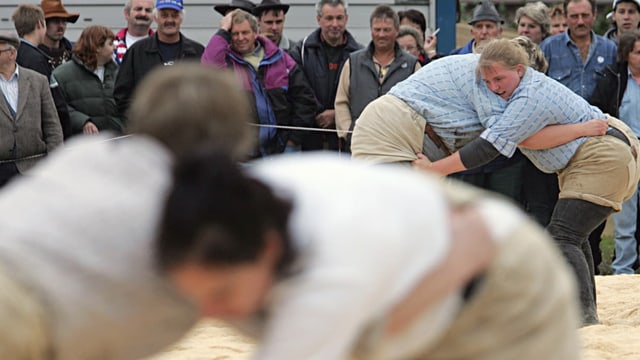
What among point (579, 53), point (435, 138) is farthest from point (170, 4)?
point (579, 53)

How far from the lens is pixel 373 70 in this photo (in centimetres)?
684

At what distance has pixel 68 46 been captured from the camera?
7.60m

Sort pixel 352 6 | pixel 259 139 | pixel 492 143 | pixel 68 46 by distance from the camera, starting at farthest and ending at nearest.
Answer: pixel 352 6 < pixel 68 46 < pixel 259 139 < pixel 492 143

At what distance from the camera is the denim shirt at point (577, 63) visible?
702cm

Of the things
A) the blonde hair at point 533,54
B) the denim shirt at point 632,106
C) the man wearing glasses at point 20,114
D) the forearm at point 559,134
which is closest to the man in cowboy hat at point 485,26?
the denim shirt at point 632,106

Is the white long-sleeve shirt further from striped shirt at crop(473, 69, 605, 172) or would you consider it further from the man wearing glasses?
the man wearing glasses

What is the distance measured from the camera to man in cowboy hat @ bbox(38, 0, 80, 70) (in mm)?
7418

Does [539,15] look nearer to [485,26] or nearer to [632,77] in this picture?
[485,26]

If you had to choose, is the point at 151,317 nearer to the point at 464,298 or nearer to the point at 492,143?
the point at 464,298

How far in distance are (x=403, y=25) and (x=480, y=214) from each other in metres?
5.83

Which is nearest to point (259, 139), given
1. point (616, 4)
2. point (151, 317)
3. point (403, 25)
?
point (403, 25)

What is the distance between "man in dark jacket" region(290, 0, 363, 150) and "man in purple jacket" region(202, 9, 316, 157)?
0.42 ft

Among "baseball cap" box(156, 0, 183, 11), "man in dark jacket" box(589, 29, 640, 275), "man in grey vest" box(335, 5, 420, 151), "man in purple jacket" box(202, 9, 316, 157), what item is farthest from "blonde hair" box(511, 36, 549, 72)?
"baseball cap" box(156, 0, 183, 11)

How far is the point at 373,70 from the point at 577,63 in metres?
1.29
